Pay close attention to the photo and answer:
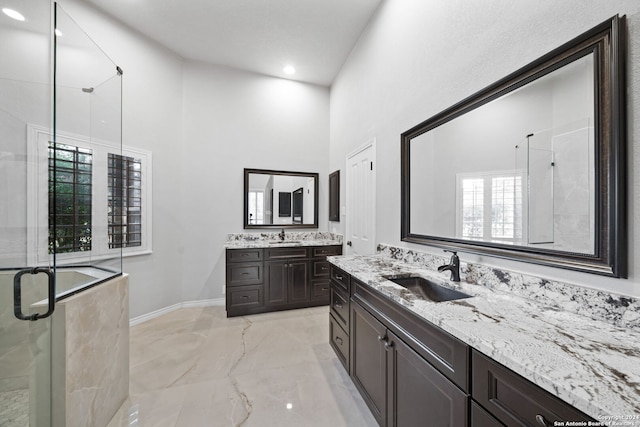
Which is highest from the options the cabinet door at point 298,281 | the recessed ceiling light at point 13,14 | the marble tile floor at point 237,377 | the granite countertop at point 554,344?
the recessed ceiling light at point 13,14

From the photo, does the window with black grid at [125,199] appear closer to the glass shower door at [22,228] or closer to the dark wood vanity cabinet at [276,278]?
the glass shower door at [22,228]

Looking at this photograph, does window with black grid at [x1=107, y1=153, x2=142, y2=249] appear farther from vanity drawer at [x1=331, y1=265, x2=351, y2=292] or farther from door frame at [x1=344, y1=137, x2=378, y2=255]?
door frame at [x1=344, y1=137, x2=378, y2=255]

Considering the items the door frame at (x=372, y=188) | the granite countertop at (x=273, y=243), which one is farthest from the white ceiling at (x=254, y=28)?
the granite countertop at (x=273, y=243)

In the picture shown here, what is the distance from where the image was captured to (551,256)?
111 cm

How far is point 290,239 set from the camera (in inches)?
154

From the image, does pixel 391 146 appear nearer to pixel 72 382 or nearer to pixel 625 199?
pixel 625 199

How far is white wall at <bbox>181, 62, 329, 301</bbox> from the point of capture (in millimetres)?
3553

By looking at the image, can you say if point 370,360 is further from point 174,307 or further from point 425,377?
point 174,307

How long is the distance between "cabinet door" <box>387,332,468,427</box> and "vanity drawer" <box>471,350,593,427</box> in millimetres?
98

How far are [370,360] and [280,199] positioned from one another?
2.84 metres

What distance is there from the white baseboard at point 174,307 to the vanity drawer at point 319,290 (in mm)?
1402

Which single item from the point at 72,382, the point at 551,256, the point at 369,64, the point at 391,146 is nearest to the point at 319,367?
the point at 72,382

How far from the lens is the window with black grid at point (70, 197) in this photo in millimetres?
→ 1562

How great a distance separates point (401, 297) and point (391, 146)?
65.7 inches
